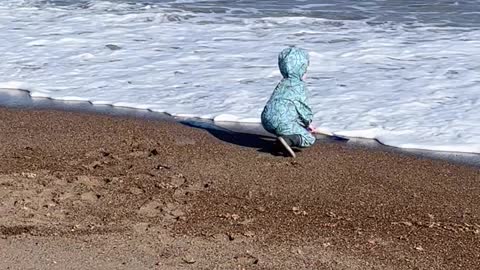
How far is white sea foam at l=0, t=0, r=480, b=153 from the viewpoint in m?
7.29

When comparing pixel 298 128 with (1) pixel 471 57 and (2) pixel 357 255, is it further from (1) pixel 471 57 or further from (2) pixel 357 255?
(1) pixel 471 57

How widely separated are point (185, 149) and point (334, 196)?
139cm

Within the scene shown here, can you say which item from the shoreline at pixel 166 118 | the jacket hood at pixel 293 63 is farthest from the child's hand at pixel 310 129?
the jacket hood at pixel 293 63

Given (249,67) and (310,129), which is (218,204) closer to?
(310,129)

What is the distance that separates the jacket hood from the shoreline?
1.84 feet

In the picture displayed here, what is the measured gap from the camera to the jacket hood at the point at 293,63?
248 inches

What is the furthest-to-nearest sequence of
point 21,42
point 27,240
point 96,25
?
point 96,25, point 21,42, point 27,240

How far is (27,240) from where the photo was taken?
15.3ft

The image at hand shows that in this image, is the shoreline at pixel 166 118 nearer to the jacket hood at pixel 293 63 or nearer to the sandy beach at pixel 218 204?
the sandy beach at pixel 218 204

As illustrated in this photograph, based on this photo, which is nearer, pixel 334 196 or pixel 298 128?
pixel 334 196

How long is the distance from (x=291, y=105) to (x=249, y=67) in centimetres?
282

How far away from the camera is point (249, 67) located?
356 inches

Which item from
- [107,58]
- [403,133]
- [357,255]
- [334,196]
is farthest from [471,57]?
[357,255]

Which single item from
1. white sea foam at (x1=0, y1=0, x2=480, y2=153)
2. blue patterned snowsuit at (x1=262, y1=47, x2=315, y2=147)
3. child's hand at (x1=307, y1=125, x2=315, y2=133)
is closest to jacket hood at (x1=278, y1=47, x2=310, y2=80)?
blue patterned snowsuit at (x1=262, y1=47, x2=315, y2=147)
